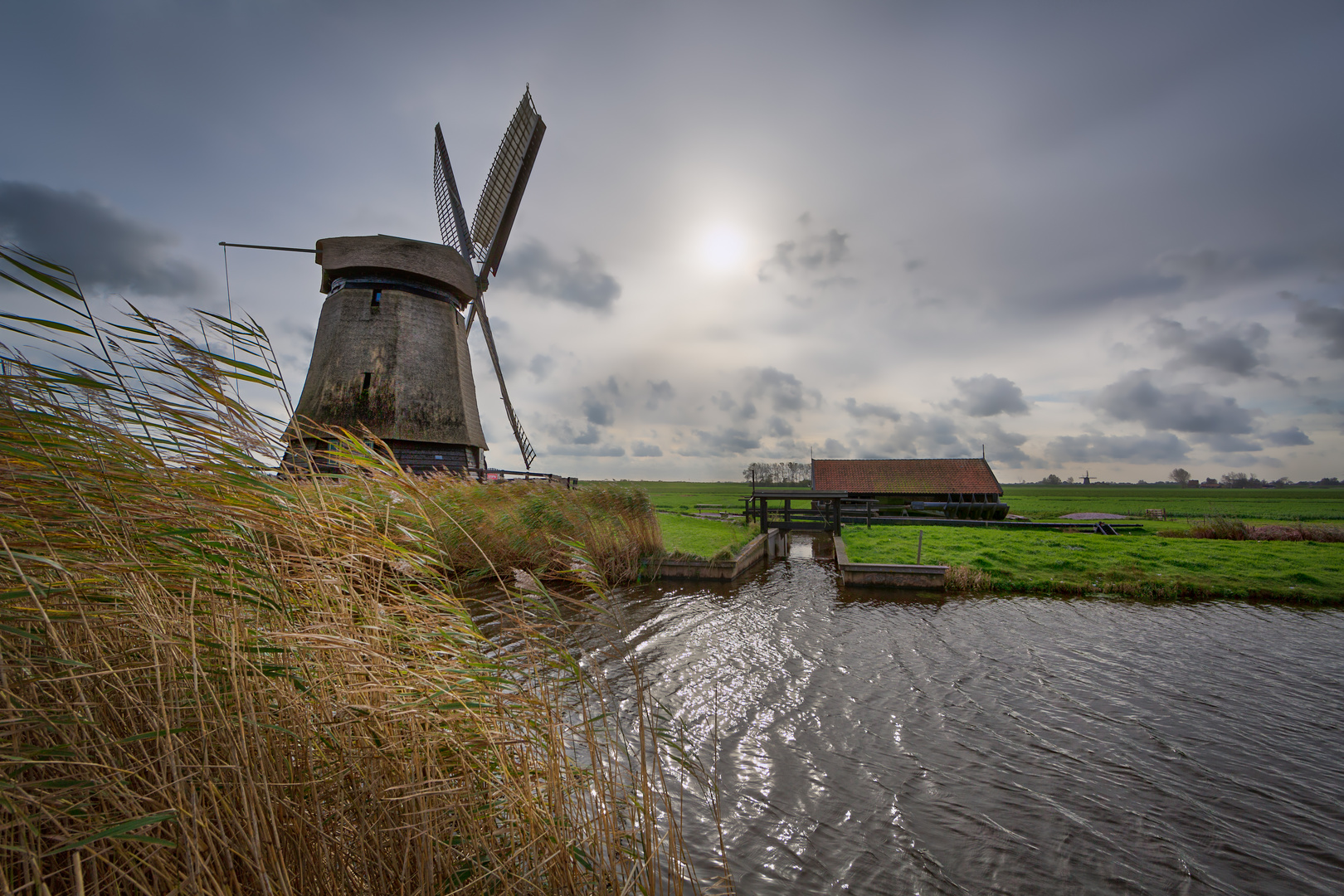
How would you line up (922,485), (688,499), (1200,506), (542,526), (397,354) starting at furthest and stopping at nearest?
(688,499)
(1200,506)
(922,485)
(397,354)
(542,526)

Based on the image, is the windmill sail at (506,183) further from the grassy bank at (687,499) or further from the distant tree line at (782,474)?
the distant tree line at (782,474)

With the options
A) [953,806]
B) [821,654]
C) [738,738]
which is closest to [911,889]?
[953,806]

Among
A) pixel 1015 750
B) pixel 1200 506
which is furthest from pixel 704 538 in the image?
pixel 1200 506

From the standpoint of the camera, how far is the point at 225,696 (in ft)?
5.56

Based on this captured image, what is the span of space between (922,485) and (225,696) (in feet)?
108

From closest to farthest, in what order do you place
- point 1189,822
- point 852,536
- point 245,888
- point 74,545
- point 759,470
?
point 245,888 → point 74,545 → point 1189,822 → point 852,536 → point 759,470

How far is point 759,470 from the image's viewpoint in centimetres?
8225

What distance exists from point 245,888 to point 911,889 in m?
3.32

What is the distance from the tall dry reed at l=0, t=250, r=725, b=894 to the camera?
1421 millimetres

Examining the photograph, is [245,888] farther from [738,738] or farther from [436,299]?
[436,299]

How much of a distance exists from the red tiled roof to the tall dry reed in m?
31.1

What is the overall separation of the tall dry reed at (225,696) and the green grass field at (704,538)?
9965mm

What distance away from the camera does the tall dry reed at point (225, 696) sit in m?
1.42

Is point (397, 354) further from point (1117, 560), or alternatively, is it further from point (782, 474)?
point (782, 474)
